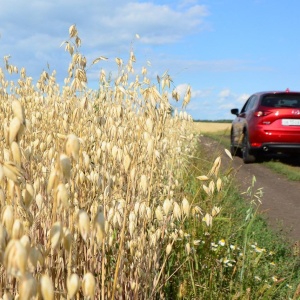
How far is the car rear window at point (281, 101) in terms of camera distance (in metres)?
12.5

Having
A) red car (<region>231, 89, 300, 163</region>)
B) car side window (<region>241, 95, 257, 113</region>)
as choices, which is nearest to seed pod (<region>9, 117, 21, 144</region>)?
red car (<region>231, 89, 300, 163</region>)

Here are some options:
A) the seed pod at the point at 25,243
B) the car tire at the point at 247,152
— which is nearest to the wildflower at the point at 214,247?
the seed pod at the point at 25,243

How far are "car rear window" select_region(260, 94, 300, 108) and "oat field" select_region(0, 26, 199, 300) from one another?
29.7 ft

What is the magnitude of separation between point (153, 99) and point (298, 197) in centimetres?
750

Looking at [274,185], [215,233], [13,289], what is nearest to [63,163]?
[13,289]

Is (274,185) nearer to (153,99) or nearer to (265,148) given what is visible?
(265,148)

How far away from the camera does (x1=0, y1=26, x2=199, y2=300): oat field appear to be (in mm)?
1337

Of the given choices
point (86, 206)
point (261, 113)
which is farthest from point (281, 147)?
point (86, 206)

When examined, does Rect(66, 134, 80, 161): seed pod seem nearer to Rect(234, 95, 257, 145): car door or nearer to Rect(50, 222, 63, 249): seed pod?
Rect(50, 222, 63, 249): seed pod

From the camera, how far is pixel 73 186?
2396mm

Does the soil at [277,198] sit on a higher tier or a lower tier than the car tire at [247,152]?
lower

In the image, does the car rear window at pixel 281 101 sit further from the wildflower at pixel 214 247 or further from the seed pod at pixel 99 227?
the seed pod at pixel 99 227

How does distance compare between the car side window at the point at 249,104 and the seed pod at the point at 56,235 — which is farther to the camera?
the car side window at the point at 249,104

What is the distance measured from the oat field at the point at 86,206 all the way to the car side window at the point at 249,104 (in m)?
9.73
